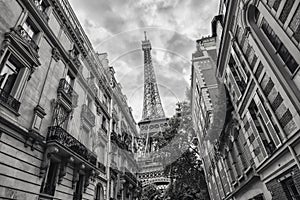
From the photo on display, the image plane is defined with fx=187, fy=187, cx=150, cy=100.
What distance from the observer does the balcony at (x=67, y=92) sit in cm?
1312

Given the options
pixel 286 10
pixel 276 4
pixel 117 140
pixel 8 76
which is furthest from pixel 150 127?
pixel 286 10

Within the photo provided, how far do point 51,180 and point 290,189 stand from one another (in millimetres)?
12029

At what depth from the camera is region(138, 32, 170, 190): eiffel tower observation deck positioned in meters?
46.5

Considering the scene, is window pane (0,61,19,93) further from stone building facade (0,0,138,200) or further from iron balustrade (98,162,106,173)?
iron balustrade (98,162,106,173)

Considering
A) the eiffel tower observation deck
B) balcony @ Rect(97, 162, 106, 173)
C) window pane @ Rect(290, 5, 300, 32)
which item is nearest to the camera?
window pane @ Rect(290, 5, 300, 32)

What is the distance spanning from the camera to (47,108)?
1149 cm

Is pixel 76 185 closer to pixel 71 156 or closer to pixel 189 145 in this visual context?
pixel 71 156

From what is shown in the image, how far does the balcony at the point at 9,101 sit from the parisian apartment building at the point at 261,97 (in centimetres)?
1130

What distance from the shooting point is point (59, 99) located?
1272 cm

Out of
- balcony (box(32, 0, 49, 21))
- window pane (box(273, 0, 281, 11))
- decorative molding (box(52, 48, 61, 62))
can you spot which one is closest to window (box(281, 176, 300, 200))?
window pane (box(273, 0, 281, 11))

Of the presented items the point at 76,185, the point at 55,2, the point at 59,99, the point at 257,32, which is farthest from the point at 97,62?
the point at 257,32

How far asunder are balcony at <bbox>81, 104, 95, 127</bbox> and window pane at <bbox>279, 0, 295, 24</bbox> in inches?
574

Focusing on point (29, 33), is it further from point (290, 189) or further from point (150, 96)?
point (150, 96)

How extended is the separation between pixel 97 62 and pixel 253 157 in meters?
18.1
